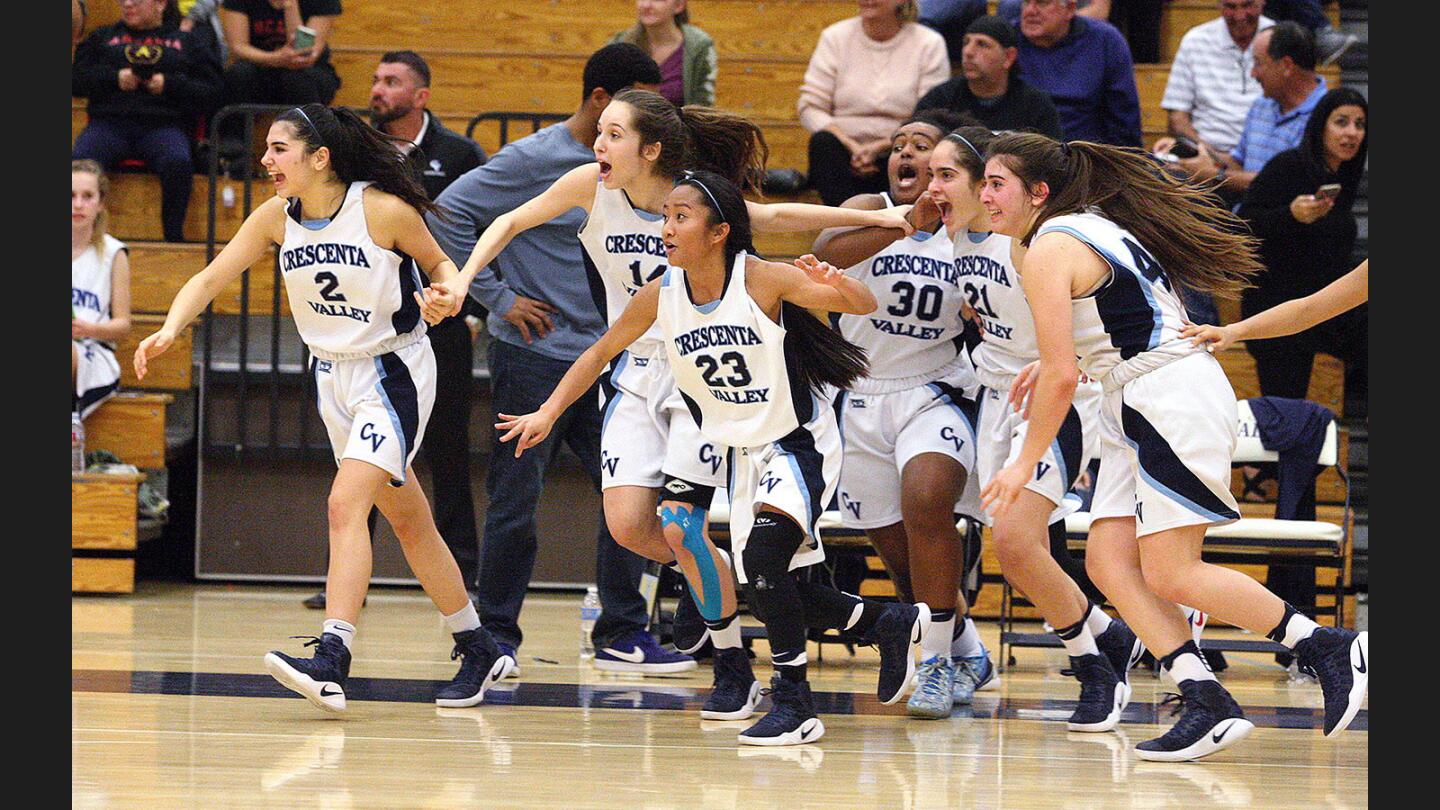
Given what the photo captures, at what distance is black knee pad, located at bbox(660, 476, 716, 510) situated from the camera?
177 inches

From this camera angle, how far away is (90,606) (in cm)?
671

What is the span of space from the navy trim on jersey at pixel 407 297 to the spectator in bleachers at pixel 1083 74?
3.69 metres

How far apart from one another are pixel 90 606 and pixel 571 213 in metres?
2.85

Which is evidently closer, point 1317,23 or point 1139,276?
point 1139,276

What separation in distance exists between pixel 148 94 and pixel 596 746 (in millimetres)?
5346

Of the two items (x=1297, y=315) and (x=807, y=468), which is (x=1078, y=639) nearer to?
(x=807, y=468)

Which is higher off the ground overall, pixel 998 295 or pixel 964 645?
pixel 998 295

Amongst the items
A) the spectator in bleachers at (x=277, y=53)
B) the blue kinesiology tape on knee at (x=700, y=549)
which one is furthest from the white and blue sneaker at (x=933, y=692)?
the spectator in bleachers at (x=277, y=53)

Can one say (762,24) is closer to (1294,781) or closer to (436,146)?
(436,146)

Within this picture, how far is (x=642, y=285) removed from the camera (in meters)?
4.74

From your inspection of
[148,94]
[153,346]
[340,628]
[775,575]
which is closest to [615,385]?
[775,575]

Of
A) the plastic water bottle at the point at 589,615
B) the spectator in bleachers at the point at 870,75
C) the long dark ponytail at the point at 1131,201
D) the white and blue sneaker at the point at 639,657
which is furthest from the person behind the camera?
the spectator in bleachers at the point at 870,75

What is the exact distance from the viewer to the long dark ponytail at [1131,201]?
4.13 metres

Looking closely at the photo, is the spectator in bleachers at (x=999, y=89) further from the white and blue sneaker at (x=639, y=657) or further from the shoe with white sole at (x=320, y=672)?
the shoe with white sole at (x=320, y=672)
